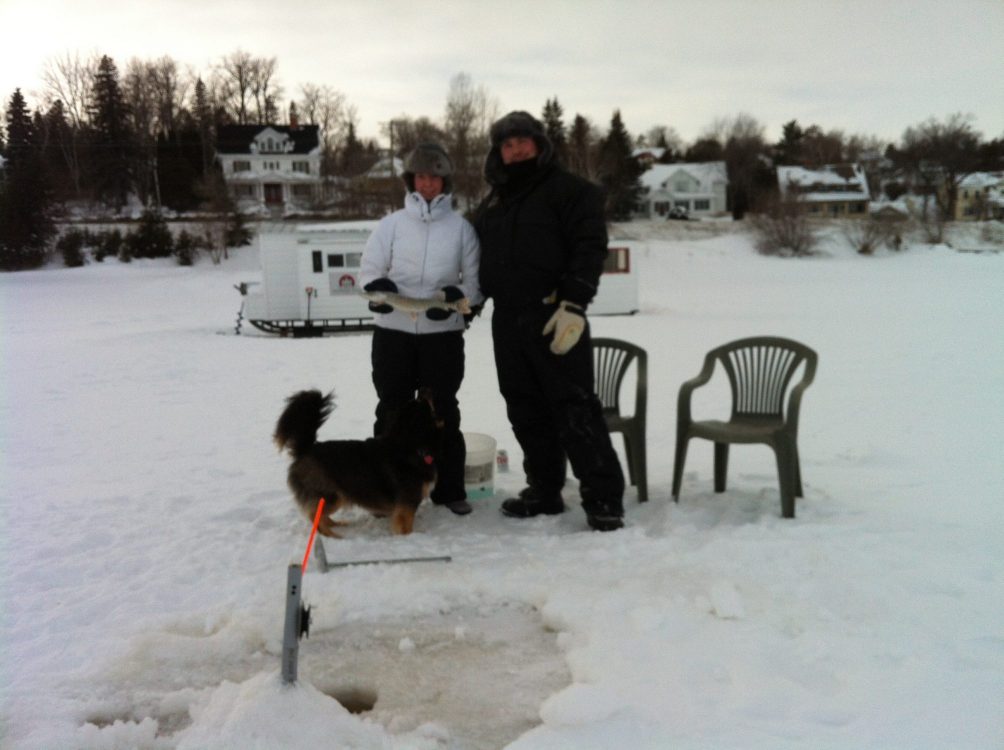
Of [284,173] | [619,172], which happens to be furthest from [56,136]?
[619,172]

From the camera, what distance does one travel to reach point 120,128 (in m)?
4.29

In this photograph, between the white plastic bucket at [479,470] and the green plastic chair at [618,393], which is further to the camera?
the white plastic bucket at [479,470]

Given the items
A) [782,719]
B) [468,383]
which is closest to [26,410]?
[468,383]

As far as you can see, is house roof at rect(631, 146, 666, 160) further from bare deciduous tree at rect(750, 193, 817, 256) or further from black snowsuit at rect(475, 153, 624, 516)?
black snowsuit at rect(475, 153, 624, 516)

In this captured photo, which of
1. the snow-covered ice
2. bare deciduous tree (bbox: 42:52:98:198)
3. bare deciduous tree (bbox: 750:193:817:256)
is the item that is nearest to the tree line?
bare deciduous tree (bbox: 42:52:98:198)

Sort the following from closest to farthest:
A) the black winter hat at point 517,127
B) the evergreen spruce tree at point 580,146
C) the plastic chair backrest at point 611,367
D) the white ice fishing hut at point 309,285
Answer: the black winter hat at point 517,127 → the plastic chair backrest at point 611,367 → the white ice fishing hut at point 309,285 → the evergreen spruce tree at point 580,146

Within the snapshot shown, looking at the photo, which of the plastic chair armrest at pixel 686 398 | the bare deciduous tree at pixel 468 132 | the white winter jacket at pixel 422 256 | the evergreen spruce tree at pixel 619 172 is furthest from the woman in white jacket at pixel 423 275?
the evergreen spruce tree at pixel 619 172

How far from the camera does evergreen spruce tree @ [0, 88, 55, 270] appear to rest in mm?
4070

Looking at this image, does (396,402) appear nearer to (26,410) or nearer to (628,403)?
(628,403)

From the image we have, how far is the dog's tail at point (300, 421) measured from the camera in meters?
3.40

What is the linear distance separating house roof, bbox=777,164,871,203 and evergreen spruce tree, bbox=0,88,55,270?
38201 mm

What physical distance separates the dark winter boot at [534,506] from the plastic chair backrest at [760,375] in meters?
1.15

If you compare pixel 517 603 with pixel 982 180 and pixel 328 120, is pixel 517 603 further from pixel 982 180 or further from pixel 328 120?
pixel 328 120

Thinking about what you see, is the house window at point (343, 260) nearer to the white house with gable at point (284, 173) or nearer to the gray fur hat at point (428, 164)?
the gray fur hat at point (428, 164)
